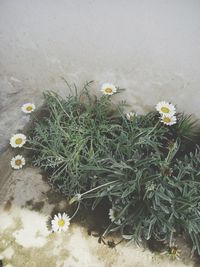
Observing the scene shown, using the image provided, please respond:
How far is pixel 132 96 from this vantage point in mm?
2332

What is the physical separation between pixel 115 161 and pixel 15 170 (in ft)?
2.12

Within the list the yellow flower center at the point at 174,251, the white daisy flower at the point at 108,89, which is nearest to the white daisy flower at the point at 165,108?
the white daisy flower at the point at 108,89

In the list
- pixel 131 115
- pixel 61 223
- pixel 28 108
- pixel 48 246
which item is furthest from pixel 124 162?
pixel 28 108

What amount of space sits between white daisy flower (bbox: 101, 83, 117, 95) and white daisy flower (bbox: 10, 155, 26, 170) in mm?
689

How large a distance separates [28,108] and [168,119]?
36.1 inches

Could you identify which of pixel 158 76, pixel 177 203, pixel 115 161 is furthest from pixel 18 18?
pixel 177 203

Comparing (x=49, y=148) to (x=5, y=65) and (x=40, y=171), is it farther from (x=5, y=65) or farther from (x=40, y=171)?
(x=5, y=65)

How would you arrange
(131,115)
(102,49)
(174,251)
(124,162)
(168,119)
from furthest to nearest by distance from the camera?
(102,49) < (131,115) < (168,119) < (124,162) < (174,251)

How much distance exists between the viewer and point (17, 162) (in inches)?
83.0

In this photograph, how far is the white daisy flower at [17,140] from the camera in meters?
2.11

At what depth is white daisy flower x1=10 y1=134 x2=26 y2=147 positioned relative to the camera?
211 centimetres

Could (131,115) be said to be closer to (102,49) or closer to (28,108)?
(102,49)

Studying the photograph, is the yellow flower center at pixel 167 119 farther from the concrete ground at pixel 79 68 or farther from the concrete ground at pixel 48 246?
the concrete ground at pixel 48 246

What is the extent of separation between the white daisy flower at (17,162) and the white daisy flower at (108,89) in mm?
689
